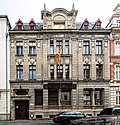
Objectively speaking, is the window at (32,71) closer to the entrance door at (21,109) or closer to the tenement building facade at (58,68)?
the tenement building facade at (58,68)

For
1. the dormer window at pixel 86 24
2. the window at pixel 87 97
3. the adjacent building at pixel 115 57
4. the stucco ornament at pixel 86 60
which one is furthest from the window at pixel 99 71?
the dormer window at pixel 86 24

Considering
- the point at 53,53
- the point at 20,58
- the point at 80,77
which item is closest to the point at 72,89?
the point at 80,77

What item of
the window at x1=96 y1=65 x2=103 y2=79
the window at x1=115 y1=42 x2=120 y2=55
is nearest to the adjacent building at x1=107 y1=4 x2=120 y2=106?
the window at x1=115 y1=42 x2=120 y2=55

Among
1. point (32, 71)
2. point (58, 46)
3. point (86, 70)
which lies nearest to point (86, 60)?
point (86, 70)

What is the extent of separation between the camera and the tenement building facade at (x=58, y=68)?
34.4 meters

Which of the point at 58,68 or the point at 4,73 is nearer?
the point at 4,73

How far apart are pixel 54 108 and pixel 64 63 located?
568 cm

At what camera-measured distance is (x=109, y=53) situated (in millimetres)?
35125

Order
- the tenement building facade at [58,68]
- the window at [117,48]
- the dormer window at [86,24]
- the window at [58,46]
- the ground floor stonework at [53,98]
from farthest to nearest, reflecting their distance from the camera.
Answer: the dormer window at [86,24], the window at [117,48], the window at [58,46], the tenement building facade at [58,68], the ground floor stonework at [53,98]

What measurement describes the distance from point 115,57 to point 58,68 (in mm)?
7278

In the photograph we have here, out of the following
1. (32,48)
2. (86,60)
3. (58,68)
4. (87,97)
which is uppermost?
(32,48)

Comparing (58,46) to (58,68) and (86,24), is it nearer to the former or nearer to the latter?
(58,68)

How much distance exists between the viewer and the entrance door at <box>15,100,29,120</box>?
34.6 m

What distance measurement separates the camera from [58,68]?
34.7 meters
